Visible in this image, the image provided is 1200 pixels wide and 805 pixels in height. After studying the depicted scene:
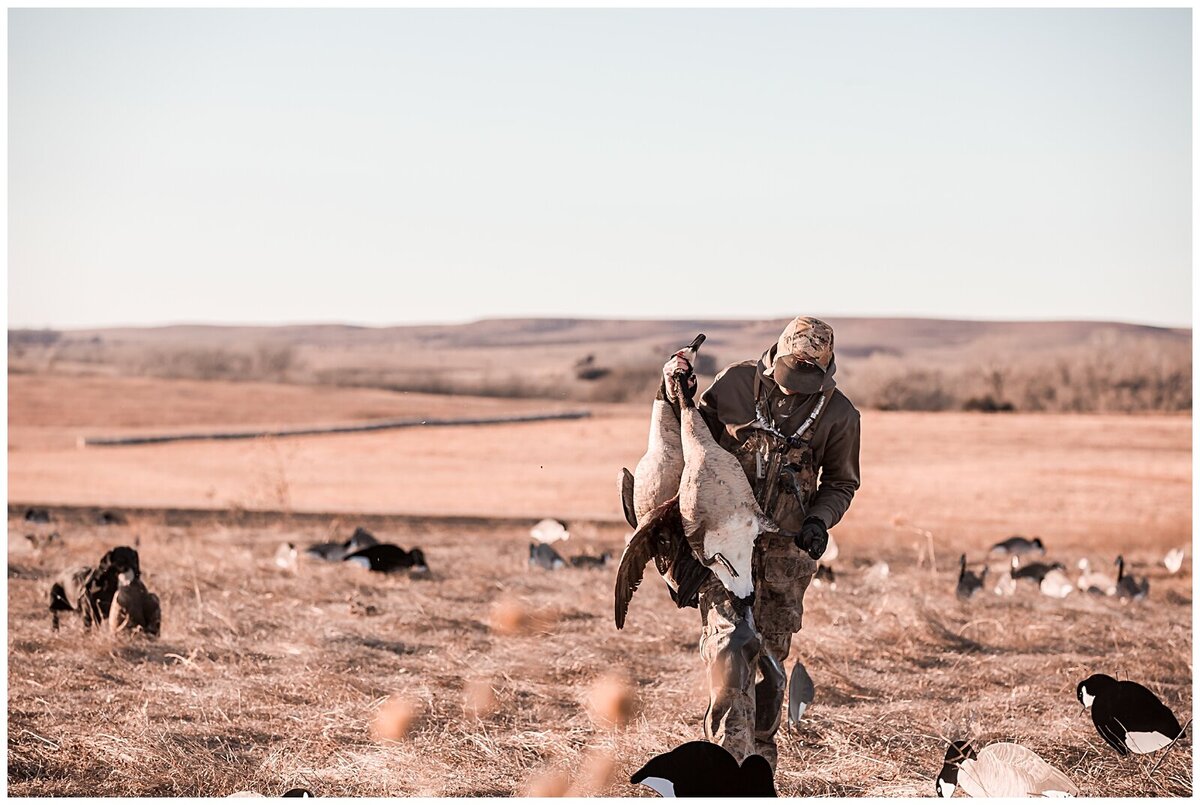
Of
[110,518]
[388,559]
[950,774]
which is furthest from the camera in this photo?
[110,518]

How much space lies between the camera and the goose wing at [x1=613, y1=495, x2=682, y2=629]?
527 cm

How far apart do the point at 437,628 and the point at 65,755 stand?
3510mm

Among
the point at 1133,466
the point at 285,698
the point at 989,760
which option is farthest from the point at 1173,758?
the point at 1133,466

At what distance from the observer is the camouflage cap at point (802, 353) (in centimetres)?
529

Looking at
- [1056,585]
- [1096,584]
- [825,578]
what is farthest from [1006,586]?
[825,578]

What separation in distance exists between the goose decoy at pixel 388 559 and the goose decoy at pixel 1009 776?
6874mm

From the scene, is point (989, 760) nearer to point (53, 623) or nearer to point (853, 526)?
point (53, 623)

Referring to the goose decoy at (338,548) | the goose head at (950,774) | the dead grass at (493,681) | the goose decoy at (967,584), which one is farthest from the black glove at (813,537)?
the goose decoy at (338,548)

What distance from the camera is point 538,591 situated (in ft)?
36.7

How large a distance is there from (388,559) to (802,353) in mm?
7202

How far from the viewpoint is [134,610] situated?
28.9ft

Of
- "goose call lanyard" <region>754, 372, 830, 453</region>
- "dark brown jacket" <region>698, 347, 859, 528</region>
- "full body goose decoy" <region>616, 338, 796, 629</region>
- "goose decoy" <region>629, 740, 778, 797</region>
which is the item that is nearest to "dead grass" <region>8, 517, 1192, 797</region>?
"goose decoy" <region>629, 740, 778, 797</region>

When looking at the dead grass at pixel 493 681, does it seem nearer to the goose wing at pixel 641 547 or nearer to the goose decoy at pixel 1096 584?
the goose decoy at pixel 1096 584

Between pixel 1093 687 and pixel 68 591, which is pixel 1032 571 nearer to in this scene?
pixel 1093 687
